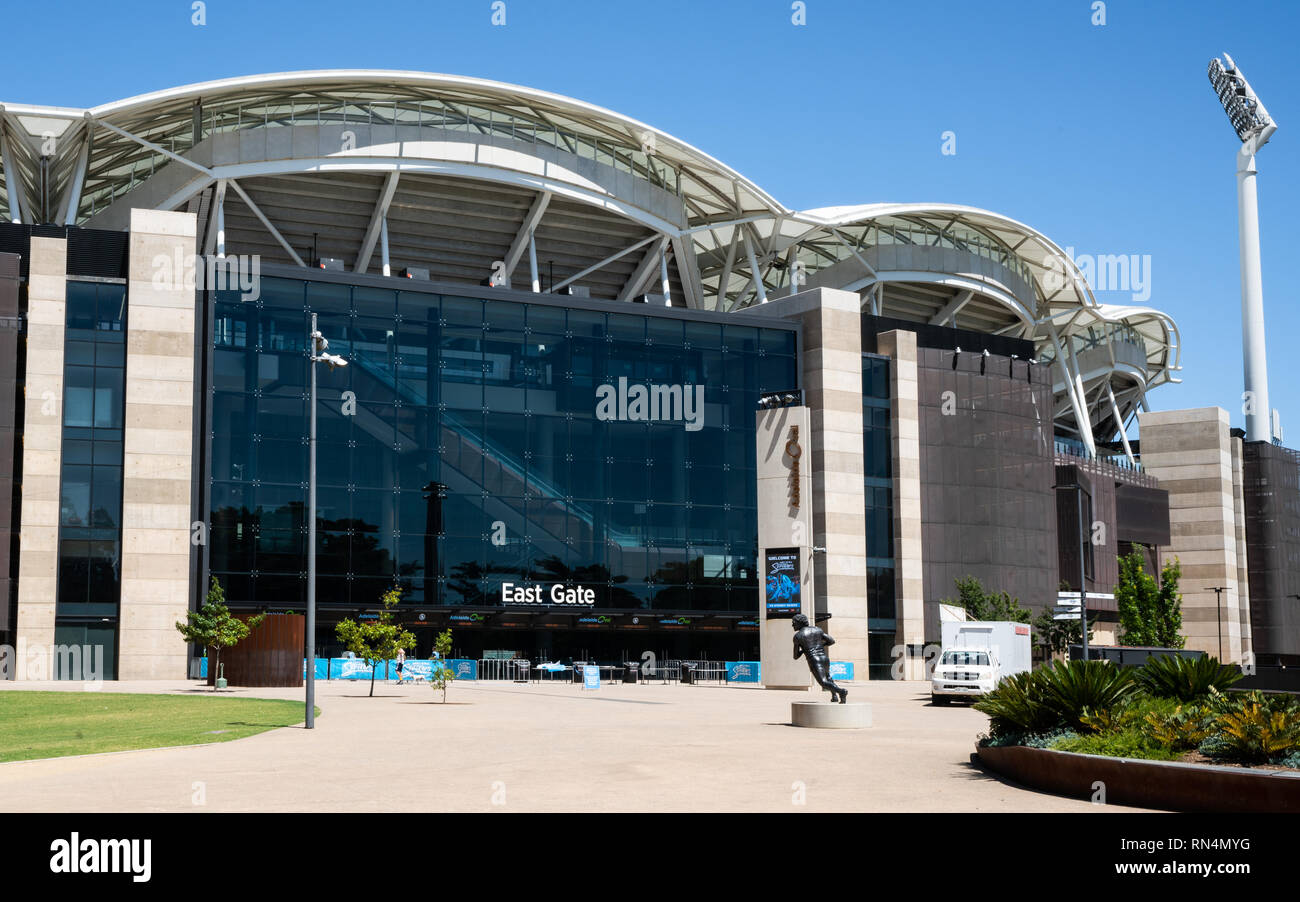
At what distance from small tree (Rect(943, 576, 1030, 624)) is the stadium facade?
2454mm

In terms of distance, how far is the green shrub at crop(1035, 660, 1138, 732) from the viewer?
1625 cm

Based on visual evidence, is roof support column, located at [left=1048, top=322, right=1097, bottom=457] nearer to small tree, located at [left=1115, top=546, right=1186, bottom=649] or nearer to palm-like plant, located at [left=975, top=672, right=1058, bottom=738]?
small tree, located at [left=1115, top=546, right=1186, bottom=649]

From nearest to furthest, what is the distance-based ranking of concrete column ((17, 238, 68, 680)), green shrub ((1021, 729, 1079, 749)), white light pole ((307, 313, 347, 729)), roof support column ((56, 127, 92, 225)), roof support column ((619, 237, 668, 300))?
green shrub ((1021, 729, 1079, 749)) < white light pole ((307, 313, 347, 729)) < concrete column ((17, 238, 68, 680)) < roof support column ((56, 127, 92, 225)) < roof support column ((619, 237, 668, 300))

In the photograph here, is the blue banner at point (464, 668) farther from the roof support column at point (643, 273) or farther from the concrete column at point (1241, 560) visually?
the concrete column at point (1241, 560)

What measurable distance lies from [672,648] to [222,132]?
1255 inches

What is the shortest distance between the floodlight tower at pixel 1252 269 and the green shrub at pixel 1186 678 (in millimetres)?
100023

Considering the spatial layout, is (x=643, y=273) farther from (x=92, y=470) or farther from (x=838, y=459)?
(x=92, y=470)

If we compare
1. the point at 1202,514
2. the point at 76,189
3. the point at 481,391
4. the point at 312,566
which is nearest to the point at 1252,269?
the point at 1202,514

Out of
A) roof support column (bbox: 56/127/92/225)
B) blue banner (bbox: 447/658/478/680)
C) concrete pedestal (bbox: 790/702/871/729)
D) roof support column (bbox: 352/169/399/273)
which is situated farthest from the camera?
roof support column (bbox: 352/169/399/273)

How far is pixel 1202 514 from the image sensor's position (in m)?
103

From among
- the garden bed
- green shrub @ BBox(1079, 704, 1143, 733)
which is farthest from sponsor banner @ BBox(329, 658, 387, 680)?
the garden bed

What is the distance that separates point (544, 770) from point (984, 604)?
51176 mm

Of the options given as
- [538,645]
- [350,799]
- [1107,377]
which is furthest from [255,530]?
[1107,377]

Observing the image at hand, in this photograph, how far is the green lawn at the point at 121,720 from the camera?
2036 cm
